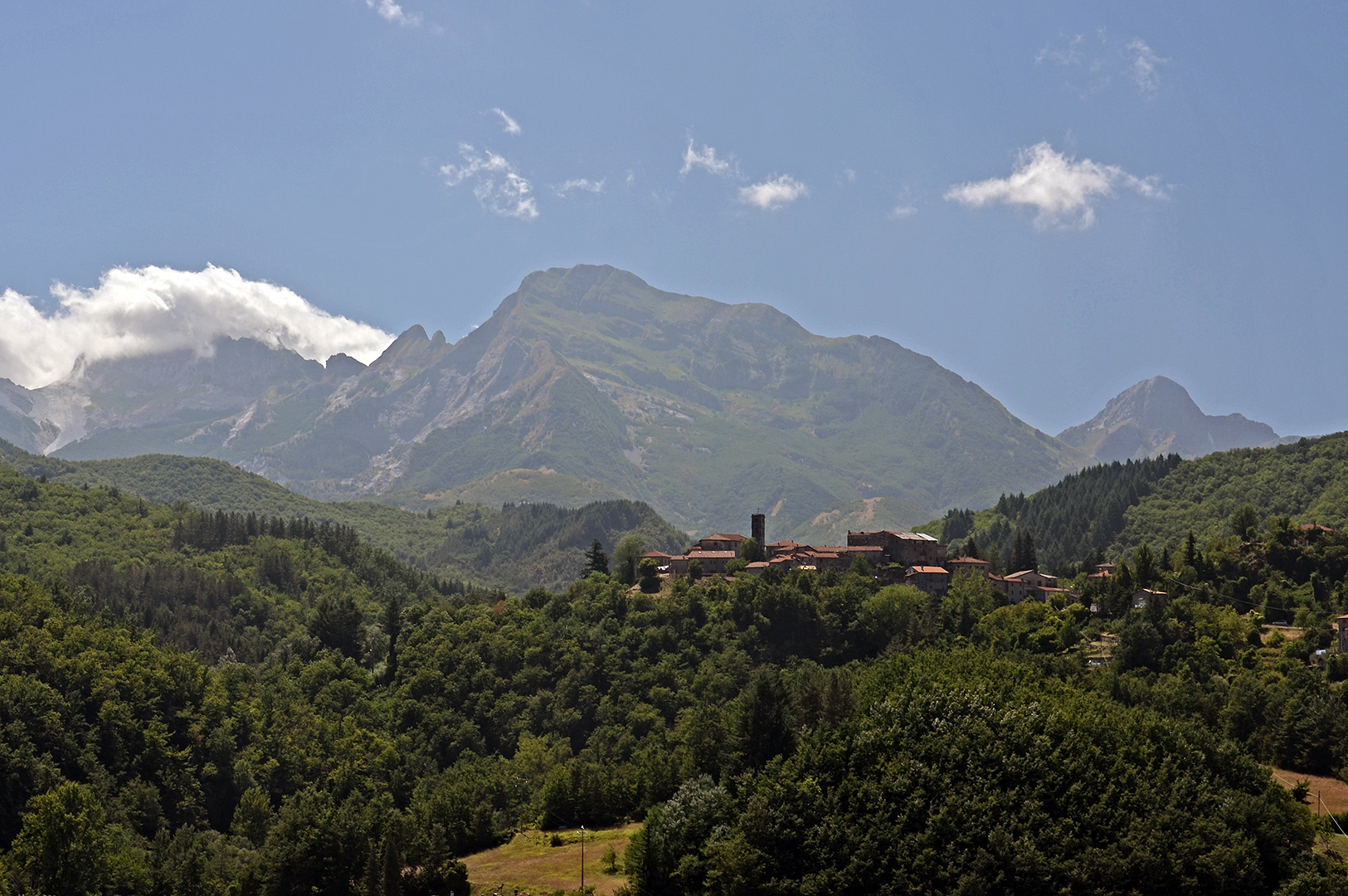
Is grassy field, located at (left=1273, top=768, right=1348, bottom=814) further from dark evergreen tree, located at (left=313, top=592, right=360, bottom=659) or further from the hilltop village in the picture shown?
dark evergreen tree, located at (left=313, top=592, right=360, bottom=659)

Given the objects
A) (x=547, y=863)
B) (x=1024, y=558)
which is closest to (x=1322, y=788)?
(x=547, y=863)

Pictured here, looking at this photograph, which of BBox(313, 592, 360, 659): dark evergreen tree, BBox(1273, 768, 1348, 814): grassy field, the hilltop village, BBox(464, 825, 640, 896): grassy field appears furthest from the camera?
BBox(313, 592, 360, 659): dark evergreen tree

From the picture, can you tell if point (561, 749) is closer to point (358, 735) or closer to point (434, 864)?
point (358, 735)

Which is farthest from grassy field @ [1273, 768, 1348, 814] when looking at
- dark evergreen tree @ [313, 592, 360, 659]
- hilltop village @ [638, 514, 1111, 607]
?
dark evergreen tree @ [313, 592, 360, 659]

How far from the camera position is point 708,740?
112188mm

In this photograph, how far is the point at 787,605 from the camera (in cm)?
16462

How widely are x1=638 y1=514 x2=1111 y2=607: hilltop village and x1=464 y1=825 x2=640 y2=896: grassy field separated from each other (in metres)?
71.4

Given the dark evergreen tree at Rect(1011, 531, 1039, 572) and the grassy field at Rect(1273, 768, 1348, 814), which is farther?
the dark evergreen tree at Rect(1011, 531, 1039, 572)

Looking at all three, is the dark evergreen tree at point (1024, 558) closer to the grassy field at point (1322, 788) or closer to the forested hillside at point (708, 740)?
the forested hillside at point (708, 740)

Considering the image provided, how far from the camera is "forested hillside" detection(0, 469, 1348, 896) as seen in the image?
9162 cm

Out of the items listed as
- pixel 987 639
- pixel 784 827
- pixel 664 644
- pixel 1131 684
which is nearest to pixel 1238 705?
pixel 1131 684

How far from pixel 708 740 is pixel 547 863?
2027 centimetres

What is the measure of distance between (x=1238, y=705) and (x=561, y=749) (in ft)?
237

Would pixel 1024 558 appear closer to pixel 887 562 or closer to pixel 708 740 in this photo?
pixel 887 562
